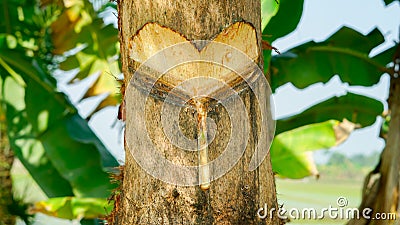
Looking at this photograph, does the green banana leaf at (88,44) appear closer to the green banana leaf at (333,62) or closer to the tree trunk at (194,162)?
the green banana leaf at (333,62)

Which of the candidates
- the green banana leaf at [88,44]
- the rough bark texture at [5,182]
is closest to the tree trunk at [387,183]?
the green banana leaf at [88,44]

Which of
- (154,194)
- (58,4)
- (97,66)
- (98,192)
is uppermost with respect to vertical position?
(58,4)

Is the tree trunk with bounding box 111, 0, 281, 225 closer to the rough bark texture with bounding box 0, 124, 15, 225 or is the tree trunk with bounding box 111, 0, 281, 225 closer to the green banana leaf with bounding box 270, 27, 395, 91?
the green banana leaf with bounding box 270, 27, 395, 91

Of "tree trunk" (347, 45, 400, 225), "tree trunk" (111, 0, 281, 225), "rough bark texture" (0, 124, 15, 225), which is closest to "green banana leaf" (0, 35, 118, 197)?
"rough bark texture" (0, 124, 15, 225)

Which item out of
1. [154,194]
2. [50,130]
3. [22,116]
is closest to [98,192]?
[50,130]

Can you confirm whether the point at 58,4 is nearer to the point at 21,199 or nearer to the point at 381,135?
the point at 21,199

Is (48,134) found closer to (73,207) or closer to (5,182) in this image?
(73,207)
